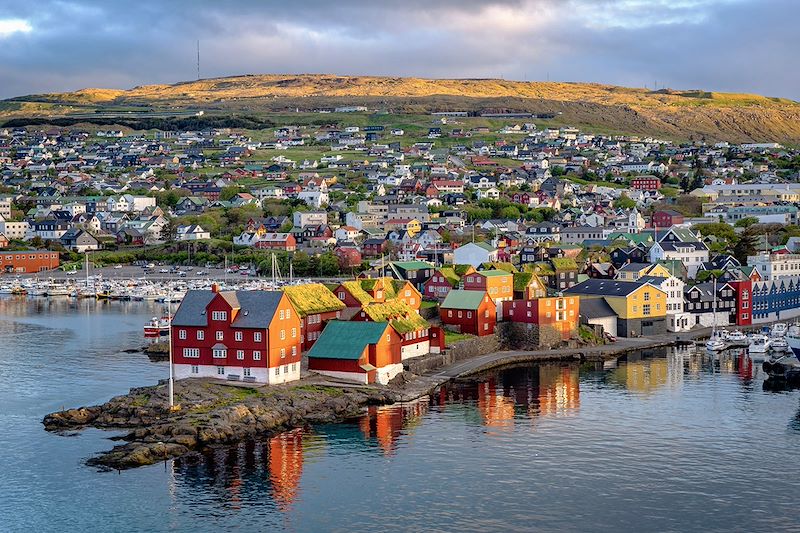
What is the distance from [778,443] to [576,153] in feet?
275

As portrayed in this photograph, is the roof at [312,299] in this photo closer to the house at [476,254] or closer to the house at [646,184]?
the house at [476,254]

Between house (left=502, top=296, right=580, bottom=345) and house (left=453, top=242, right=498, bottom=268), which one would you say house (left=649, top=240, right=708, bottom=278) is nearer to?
house (left=453, top=242, right=498, bottom=268)

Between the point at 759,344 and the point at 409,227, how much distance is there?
109 feet

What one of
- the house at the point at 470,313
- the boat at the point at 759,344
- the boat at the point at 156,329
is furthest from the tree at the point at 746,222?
the boat at the point at 156,329

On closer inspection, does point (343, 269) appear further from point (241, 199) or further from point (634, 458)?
point (634, 458)

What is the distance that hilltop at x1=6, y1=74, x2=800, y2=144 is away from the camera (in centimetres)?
13950

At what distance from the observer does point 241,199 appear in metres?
Answer: 78.7

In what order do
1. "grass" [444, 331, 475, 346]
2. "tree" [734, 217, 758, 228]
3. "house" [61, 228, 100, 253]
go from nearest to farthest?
"grass" [444, 331, 475, 346]
"tree" [734, 217, 758, 228]
"house" [61, 228, 100, 253]

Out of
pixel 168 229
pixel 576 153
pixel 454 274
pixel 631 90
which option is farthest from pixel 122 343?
pixel 631 90

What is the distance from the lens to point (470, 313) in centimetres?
3441

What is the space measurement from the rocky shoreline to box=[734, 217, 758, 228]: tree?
4119 centimetres

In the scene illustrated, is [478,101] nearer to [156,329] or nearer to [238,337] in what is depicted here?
[156,329]

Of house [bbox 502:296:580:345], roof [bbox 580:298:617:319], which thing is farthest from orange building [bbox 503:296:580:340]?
roof [bbox 580:298:617:319]

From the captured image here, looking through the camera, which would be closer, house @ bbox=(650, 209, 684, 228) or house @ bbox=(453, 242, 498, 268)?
house @ bbox=(453, 242, 498, 268)
